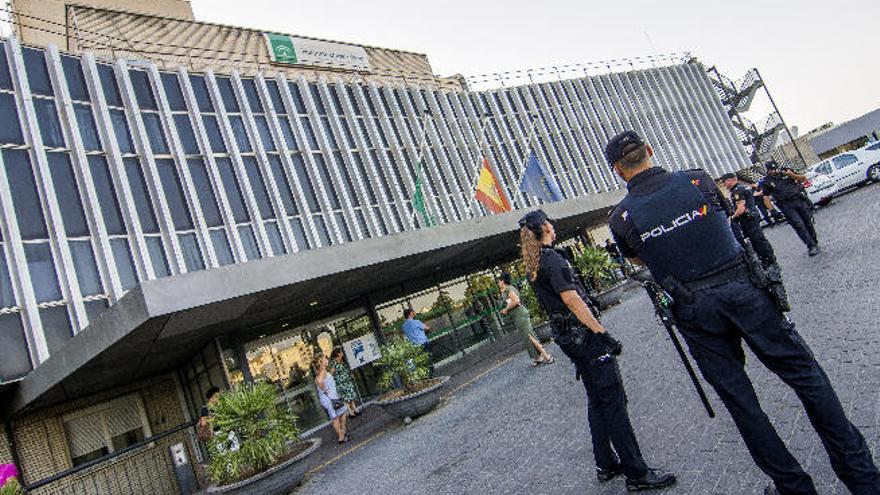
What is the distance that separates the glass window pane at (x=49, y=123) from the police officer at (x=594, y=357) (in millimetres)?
19400

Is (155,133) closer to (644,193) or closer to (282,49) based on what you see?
(282,49)

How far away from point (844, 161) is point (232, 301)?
23.2 metres

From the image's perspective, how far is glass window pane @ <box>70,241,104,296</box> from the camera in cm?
1565

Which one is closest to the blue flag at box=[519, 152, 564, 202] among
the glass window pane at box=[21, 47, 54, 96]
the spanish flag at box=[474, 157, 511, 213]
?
the spanish flag at box=[474, 157, 511, 213]

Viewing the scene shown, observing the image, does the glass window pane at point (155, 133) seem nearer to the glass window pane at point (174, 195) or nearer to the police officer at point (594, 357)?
the glass window pane at point (174, 195)

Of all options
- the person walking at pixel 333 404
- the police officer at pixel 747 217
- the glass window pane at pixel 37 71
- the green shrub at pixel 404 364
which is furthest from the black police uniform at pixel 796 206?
the glass window pane at pixel 37 71

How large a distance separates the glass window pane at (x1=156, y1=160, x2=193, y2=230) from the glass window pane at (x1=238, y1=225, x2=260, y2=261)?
82.5 inches

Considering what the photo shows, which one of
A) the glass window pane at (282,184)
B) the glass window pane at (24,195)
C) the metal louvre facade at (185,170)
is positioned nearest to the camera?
the glass window pane at (24,195)

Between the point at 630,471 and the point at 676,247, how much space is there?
1585 mm

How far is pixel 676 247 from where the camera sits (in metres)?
2.61

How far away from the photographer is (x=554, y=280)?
3.35m

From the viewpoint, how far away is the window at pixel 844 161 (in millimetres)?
19109

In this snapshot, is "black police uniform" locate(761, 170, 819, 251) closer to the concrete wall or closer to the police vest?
the police vest

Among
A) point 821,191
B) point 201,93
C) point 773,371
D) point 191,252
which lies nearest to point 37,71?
point 201,93
